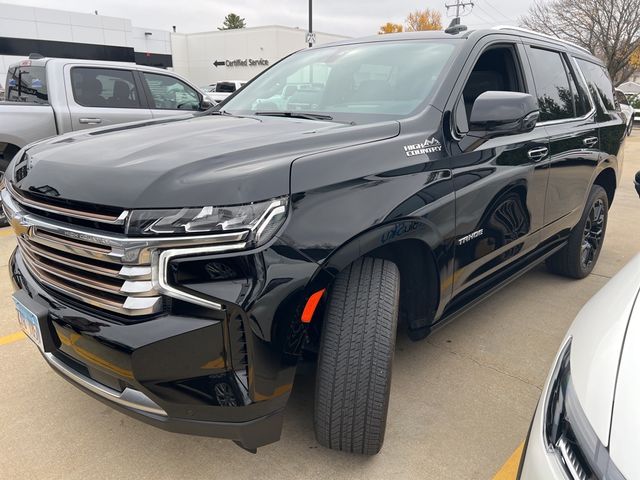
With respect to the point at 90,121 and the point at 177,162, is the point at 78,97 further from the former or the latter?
the point at 177,162

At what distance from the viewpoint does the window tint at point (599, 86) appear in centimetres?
407

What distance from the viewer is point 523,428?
239 cm

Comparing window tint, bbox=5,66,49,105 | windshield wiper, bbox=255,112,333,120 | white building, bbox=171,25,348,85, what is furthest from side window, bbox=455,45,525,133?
white building, bbox=171,25,348,85

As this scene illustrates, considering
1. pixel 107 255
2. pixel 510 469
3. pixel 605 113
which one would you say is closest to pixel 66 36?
pixel 605 113

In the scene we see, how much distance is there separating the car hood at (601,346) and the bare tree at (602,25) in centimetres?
3044

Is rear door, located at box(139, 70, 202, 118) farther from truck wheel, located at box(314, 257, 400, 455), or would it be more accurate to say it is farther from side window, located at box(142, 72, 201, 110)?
truck wheel, located at box(314, 257, 400, 455)

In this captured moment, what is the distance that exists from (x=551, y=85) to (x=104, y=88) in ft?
16.7

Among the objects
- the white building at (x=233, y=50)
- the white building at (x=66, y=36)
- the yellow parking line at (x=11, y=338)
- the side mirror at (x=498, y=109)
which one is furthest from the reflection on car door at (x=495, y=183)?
the white building at (x=233, y=50)

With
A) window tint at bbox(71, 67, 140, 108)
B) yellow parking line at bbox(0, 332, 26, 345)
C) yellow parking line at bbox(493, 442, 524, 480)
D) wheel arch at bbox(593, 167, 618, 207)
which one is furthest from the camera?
window tint at bbox(71, 67, 140, 108)

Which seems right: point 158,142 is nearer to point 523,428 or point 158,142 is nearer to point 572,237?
point 523,428

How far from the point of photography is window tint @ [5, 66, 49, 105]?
19.1 ft

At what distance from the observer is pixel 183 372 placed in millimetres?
1615

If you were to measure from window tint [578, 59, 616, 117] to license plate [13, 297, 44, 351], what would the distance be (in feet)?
13.4

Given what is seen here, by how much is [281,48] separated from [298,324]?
36.9 m
